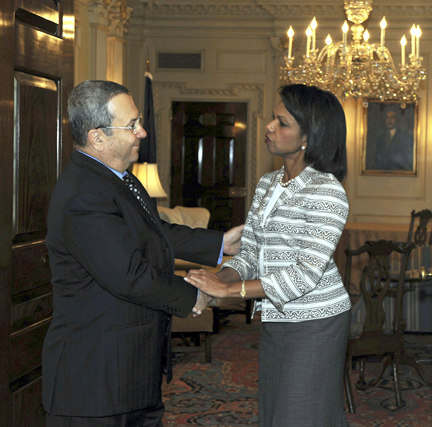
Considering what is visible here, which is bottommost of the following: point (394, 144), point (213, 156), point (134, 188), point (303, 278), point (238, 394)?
point (238, 394)

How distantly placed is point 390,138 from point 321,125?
6320 millimetres

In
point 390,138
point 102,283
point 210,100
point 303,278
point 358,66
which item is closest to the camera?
point 102,283

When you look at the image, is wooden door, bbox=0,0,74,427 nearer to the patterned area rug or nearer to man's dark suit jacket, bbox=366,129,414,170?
the patterned area rug

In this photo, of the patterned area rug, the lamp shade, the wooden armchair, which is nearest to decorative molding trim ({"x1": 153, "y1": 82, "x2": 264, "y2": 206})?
the lamp shade

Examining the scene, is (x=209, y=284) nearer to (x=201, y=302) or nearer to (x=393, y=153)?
(x=201, y=302)

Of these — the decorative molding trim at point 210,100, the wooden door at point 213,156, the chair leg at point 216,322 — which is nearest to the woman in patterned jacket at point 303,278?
the chair leg at point 216,322

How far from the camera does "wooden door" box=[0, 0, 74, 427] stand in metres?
2.23

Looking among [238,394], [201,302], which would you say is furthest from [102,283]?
[238,394]

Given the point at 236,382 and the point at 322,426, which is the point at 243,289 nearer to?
the point at 322,426

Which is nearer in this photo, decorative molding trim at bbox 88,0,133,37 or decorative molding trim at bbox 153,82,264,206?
decorative molding trim at bbox 88,0,133,37

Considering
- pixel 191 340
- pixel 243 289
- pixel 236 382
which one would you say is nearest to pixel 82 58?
pixel 191 340

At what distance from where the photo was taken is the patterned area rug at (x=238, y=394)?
3.67 meters

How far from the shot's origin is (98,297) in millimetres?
1886

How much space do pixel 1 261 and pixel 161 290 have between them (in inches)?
26.7
